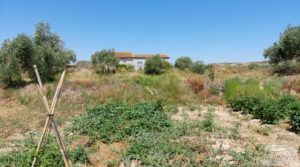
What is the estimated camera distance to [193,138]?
19.0 ft

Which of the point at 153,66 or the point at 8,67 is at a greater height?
the point at 8,67

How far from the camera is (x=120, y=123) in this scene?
6.86 meters

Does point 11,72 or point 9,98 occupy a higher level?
point 11,72

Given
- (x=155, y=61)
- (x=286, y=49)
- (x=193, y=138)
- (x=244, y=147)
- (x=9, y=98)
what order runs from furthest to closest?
(x=155, y=61) < (x=286, y=49) < (x=9, y=98) < (x=193, y=138) < (x=244, y=147)

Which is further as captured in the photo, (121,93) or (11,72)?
(11,72)

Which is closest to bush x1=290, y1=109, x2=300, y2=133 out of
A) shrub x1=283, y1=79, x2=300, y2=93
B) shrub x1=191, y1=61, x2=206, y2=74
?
shrub x1=283, y1=79, x2=300, y2=93

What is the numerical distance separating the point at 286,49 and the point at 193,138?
2444 cm

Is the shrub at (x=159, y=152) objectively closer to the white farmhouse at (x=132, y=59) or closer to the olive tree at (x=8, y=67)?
the olive tree at (x=8, y=67)

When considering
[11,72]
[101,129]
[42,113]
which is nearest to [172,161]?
[101,129]

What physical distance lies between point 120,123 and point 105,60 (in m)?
28.5

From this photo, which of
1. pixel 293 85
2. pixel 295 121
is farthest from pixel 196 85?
pixel 295 121

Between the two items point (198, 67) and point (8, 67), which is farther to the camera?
point (198, 67)

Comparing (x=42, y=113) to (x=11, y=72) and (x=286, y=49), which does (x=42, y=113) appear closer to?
(x=11, y=72)

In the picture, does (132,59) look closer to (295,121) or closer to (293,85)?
(293,85)
